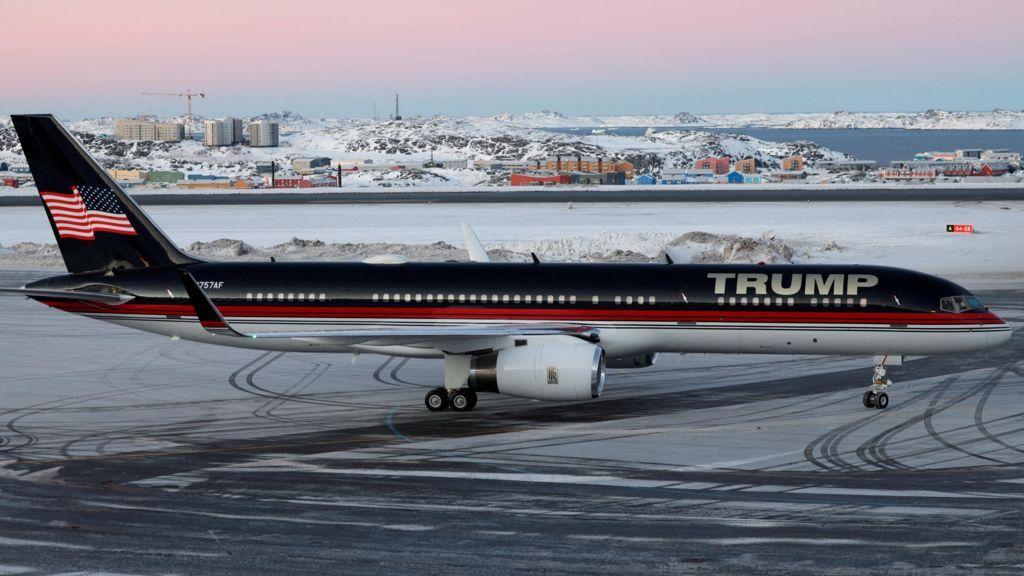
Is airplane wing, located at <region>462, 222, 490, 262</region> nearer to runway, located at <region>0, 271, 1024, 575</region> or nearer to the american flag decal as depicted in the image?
runway, located at <region>0, 271, 1024, 575</region>

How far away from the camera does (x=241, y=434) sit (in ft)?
105

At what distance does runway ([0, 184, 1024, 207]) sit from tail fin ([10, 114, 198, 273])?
77.3 m

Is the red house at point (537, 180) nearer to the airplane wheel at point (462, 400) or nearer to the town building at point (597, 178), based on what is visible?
the town building at point (597, 178)

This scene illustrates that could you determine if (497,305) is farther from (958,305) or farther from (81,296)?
(958,305)

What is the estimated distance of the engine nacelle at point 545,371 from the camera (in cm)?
3284

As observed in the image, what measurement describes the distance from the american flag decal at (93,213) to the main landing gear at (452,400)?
1182cm

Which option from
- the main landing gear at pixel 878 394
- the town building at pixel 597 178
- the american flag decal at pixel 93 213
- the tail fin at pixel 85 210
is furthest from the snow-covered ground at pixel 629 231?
the town building at pixel 597 178

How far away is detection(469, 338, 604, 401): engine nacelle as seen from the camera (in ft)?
108

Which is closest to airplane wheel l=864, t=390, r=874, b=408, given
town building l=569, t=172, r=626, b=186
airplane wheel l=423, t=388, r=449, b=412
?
airplane wheel l=423, t=388, r=449, b=412

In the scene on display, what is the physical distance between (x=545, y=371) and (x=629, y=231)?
2147 inches

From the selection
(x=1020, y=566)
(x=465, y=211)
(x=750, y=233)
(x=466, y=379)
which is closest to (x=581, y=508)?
(x=1020, y=566)

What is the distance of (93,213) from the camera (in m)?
38.5

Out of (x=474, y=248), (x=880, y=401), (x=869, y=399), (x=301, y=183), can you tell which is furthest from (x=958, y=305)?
(x=301, y=183)

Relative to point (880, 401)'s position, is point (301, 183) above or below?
above
